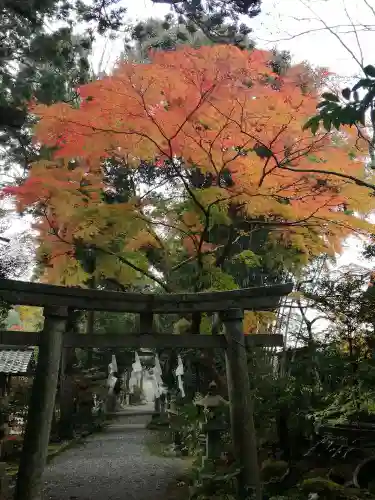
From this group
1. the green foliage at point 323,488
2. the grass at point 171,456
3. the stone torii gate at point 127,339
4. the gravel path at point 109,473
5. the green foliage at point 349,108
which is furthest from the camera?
the gravel path at point 109,473

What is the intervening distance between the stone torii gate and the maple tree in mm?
1130

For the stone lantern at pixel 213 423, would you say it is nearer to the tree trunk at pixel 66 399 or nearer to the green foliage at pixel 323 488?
the green foliage at pixel 323 488

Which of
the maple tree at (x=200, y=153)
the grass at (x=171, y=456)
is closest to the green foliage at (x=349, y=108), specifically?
the maple tree at (x=200, y=153)

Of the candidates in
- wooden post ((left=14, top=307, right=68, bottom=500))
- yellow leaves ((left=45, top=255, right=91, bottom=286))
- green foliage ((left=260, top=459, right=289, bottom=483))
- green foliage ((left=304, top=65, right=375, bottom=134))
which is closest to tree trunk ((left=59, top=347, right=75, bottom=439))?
yellow leaves ((left=45, top=255, right=91, bottom=286))

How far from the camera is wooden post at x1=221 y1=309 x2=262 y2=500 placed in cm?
530

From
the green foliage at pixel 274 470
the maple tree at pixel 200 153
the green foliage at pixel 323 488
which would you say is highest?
the maple tree at pixel 200 153

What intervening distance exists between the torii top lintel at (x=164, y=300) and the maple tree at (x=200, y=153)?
42.5 inches

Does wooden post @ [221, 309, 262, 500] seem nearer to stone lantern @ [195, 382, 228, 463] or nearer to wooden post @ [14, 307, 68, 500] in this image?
stone lantern @ [195, 382, 228, 463]

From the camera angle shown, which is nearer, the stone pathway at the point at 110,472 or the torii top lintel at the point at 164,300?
the torii top lintel at the point at 164,300

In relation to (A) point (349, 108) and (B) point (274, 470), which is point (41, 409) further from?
(A) point (349, 108)

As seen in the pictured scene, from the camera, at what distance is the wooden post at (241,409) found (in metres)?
5.30

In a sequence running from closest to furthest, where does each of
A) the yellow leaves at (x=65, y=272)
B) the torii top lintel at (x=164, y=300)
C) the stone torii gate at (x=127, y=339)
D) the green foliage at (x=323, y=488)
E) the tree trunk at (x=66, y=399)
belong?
the stone torii gate at (x=127, y=339) < the green foliage at (x=323, y=488) < the torii top lintel at (x=164, y=300) < the yellow leaves at (x=65, y=272) < the tree trunk at (x=66, y=399)

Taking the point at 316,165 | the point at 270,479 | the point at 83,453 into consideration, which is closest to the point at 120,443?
the point at 83,453

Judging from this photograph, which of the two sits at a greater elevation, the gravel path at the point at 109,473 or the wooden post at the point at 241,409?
the wooden post at the point at 241,409
